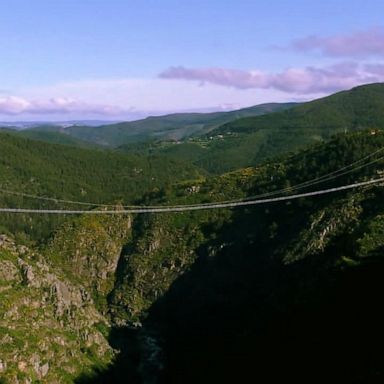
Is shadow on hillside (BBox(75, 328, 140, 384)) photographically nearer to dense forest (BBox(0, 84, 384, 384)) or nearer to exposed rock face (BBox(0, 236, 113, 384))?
dense forest (BBox(0, 84, 384, 384))

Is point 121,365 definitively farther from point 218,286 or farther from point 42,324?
point 218,286

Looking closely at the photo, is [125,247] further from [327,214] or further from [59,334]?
[327,214]

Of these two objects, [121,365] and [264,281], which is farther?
[264,281]

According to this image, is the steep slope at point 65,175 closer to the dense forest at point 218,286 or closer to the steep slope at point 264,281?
the dense forest at point 218,286

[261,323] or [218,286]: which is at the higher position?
[261,323]

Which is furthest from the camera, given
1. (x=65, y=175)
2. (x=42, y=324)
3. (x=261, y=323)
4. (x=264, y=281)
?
(x=65, y=175)

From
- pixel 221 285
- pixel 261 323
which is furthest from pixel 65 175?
pixel 261 323

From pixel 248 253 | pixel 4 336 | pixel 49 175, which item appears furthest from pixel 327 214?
pixel 49 175
